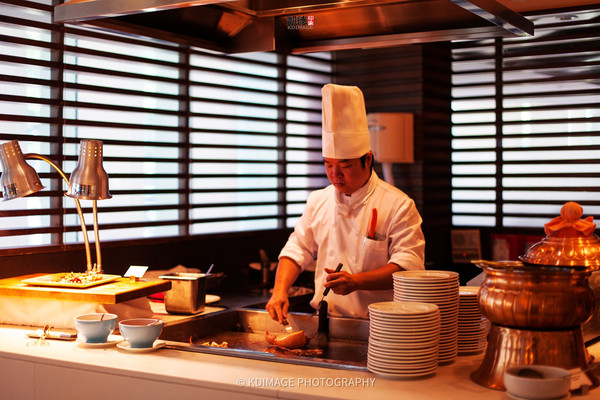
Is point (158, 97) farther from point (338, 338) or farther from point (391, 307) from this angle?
point (391, 307)

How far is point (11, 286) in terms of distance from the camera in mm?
2840

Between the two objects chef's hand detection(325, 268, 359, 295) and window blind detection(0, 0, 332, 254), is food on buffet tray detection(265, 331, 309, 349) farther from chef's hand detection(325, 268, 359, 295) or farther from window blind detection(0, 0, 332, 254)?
window blind detection(0, 0, 332, 254)

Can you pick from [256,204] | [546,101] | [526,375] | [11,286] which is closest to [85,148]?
[11,286]

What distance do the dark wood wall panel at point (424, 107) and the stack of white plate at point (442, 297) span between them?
318 cm

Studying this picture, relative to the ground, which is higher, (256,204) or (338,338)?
(256,204)

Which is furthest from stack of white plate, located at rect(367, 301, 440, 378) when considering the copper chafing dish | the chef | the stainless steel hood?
the stainless steel hood

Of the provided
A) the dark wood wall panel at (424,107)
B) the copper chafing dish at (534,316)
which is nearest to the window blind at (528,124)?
the dark wood wall panel at (424,107)

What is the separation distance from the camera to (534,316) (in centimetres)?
185

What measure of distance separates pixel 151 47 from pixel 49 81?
0.80m

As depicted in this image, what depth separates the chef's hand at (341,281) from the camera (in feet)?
9.32

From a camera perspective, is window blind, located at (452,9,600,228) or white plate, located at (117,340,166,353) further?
window blind, located at (452,9,600,228)

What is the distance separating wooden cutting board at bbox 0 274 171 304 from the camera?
2631mm

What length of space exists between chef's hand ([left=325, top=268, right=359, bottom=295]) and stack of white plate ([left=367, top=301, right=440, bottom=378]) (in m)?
0.83

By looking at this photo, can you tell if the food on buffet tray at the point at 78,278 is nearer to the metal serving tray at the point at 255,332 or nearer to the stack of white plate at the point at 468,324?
the metal serving tray at the point at 255,332
